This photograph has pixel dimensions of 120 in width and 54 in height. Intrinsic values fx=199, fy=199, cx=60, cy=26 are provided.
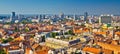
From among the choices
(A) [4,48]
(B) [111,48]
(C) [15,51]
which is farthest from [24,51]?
(B) [111,48]

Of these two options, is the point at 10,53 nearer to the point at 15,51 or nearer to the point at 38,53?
the point at 15,51

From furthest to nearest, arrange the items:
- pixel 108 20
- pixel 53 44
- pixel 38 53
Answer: pixel 108 20, pixel 53 44, pixel 38 53

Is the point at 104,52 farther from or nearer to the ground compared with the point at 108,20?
farther from the ground

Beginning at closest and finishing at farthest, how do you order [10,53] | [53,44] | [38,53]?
[38,53] < [10,53] < [53,44]

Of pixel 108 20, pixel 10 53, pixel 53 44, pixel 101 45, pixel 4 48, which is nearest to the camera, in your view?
pixel 10 53

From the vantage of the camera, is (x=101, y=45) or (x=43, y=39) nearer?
(x=101, y=45)

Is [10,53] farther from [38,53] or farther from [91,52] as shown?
[91,52]

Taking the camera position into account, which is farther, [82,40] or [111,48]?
[82,40]

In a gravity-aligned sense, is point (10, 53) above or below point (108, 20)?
above

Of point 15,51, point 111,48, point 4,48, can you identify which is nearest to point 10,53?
point 15,51
